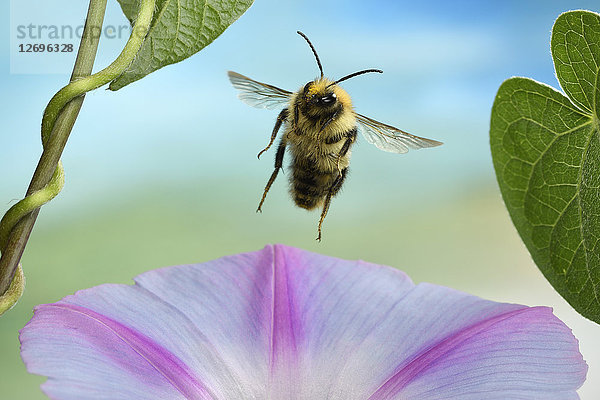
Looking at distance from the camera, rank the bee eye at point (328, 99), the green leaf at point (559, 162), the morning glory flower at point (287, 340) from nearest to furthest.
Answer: the morning glory flower at point (287, 340) < the green leaf at point (559, 162) < the bee eye at point (328, 99)

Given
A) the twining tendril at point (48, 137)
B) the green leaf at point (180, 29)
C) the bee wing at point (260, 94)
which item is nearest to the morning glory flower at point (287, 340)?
the twining tendril at point (48, 137)

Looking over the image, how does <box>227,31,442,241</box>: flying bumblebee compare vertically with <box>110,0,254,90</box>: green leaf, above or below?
below

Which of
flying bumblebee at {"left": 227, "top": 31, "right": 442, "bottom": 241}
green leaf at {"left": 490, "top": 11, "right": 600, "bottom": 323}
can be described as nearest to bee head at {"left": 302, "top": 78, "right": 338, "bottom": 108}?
flying bumblebee at {"left": 227, "top": 31, "right": 442, "bottom": 241}

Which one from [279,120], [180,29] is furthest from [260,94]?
[180,29]

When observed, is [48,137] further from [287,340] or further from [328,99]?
[328,99]

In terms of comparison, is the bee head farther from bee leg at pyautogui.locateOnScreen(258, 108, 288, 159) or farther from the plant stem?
the plant stem

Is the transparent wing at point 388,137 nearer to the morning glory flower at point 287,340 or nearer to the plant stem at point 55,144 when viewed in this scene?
the morning glory flower at point 287,340
